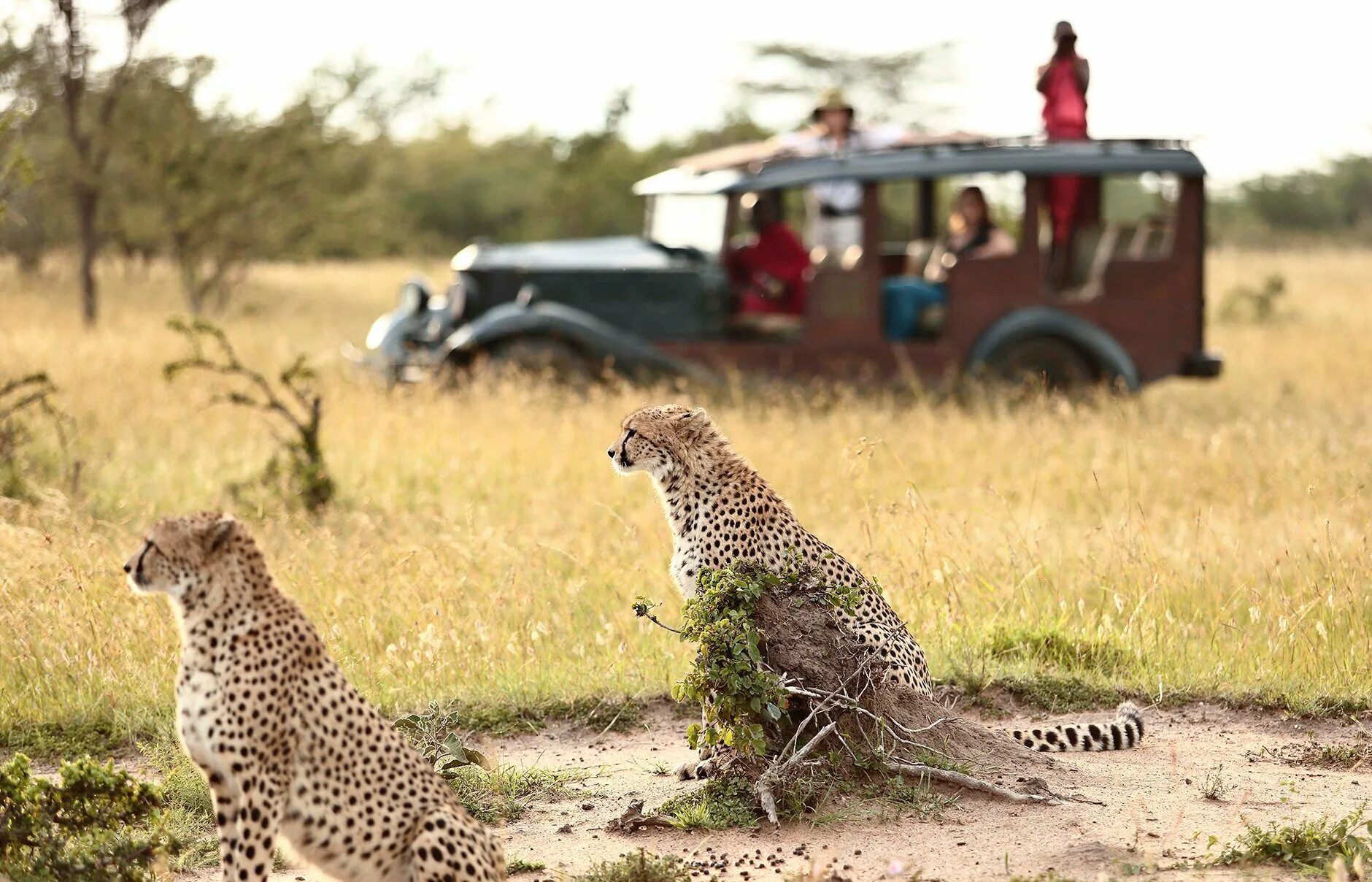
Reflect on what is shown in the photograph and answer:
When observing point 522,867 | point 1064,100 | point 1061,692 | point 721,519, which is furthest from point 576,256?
point 522,867

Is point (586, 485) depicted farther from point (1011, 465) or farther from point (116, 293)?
point (116, 293)

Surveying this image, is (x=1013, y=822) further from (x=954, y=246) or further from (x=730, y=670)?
(x=954, y=246)

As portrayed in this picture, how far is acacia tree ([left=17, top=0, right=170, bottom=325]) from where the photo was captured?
639 inches

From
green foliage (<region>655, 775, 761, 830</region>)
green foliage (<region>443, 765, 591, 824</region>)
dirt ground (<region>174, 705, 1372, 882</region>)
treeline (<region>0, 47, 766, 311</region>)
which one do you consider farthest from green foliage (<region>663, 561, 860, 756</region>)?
treeline (<region>0, 47, 766, 311</region>)

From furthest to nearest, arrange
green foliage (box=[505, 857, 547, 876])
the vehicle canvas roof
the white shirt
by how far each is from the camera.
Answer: the white shirt
the vehicle canvas roof
green foliage (box=[505, 857, 547, 876])

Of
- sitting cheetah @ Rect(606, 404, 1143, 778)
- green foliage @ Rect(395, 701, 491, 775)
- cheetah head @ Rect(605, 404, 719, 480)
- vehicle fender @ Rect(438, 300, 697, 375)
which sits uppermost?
vehicle fender @ Rect(438, 300, 697, 375)

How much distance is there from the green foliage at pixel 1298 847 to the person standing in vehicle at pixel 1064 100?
27.2 feet

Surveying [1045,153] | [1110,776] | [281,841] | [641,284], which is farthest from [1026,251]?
[281,841]

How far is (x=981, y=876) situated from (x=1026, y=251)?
8.03 meters

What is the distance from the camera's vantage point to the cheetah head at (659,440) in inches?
189

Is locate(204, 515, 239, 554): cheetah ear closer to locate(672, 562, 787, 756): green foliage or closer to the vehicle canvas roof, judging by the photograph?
locate(672, 562, 787, 756): green foliage

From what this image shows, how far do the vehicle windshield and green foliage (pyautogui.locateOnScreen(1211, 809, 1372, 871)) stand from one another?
8.15 m

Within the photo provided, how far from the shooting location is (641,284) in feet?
38.5

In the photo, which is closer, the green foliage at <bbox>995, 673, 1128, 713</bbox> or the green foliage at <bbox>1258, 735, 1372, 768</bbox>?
the green foliage at <bbox>1258, 735, 1372, 768</bbox>
